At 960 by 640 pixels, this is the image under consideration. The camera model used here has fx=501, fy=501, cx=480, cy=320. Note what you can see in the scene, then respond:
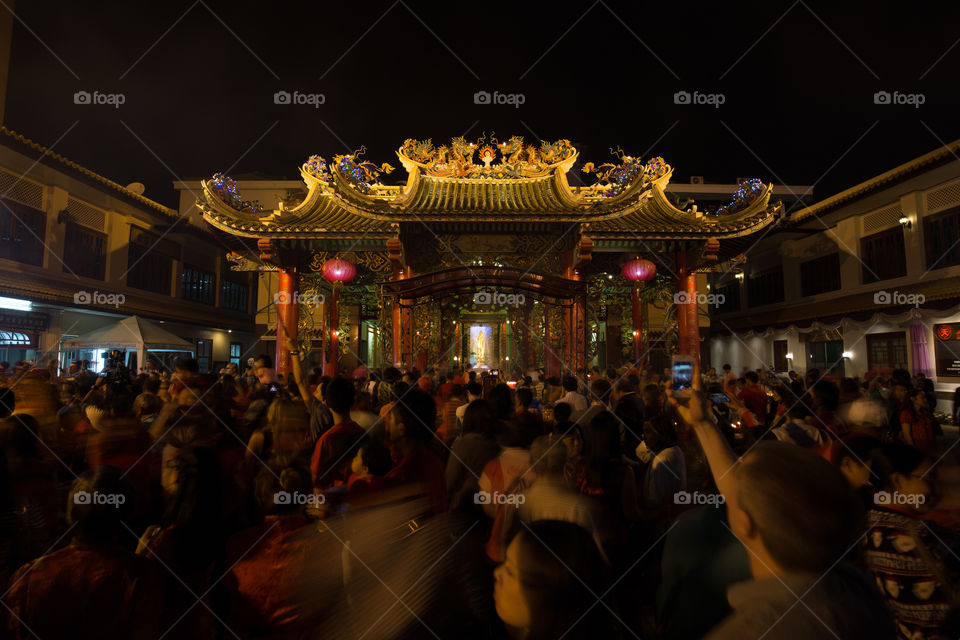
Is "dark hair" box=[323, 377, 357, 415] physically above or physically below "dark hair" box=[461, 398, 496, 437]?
above

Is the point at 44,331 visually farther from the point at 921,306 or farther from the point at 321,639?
the point at 921,306

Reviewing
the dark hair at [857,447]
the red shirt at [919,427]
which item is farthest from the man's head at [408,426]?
the red shirt at [919,427]

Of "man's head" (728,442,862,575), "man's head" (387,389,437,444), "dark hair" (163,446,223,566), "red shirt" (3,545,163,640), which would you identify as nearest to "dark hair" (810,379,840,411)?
"man's head" (387,389,437,444)

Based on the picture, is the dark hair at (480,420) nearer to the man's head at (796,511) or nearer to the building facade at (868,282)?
the man's head at (796,511)

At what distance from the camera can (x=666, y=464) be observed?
4.05 metres

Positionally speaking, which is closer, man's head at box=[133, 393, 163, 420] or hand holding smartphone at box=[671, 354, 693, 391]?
man's head at box=[133, 393, 163, 420]

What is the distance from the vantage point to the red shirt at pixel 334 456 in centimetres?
379

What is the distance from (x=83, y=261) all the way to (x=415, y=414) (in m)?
20.4

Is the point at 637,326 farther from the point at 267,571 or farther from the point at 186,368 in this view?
the point at 267,571

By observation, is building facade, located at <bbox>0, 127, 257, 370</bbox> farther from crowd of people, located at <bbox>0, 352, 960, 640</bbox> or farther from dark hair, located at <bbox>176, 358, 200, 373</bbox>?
crowd of people, located at <bbox>0, 352, 960, 640</bbox>

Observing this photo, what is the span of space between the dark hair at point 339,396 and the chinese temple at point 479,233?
7058 millimetres

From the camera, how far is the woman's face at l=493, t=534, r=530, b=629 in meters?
1.55

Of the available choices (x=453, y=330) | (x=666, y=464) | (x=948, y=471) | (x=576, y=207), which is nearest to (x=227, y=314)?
(x=453, y=330)

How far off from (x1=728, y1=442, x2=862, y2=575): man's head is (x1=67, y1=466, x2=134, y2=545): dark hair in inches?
96.3
